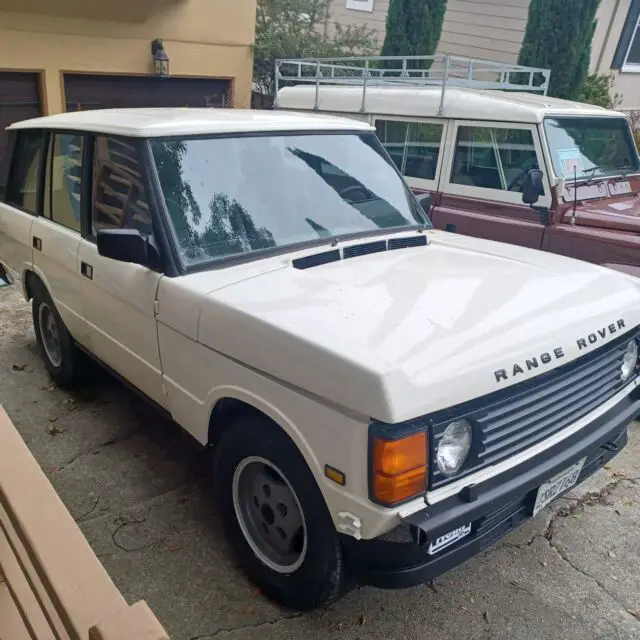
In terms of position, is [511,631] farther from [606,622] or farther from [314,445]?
[314,445]

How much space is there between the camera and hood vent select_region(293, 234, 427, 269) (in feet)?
9.38

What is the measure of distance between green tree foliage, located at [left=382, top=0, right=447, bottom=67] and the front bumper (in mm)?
11269

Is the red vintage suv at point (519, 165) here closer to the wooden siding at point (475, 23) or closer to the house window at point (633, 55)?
the wooden siding at point (475, 23)

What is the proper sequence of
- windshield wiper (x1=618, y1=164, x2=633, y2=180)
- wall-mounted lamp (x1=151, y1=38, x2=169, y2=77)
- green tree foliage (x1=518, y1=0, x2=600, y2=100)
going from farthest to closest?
green tree foliage (x1=518, y1=0, x2=600, y2=100) → wall-mounted lamp (x1=151, y1=38, x2=169, y2=77) → windshield wiper (x1=618, y1=164, x2=633, y2=180)

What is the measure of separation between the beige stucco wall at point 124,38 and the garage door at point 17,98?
0.16 meters

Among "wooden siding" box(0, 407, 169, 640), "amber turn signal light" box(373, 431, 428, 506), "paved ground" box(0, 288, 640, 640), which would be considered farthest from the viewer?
"paved ground" box(0, 288, 640, 640)

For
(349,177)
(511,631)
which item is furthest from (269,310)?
(511,631)

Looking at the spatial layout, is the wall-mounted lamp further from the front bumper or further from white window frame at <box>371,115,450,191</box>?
the front bumper

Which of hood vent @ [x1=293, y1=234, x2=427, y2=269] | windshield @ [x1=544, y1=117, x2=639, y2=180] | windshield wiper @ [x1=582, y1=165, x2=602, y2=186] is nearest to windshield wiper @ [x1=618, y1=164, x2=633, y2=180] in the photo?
windshield @ [x1=544, y1=117, x2=639, y2=180]

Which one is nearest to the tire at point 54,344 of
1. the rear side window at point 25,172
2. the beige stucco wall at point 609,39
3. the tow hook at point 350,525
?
the rear side window at point 25,172

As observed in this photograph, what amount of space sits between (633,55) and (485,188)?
1118cm

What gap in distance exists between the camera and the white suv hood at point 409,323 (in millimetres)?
1952

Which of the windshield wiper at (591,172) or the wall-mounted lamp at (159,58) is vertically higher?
the wall-mounted lamp at (159,58)

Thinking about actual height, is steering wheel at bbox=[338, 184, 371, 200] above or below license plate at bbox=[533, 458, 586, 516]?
above
